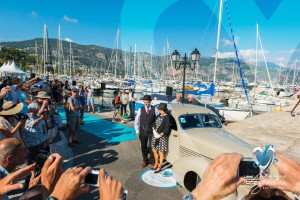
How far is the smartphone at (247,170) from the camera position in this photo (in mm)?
1080

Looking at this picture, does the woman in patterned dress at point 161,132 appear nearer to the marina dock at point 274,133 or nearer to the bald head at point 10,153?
the marina dock at point 274,133

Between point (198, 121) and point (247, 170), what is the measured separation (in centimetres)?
529

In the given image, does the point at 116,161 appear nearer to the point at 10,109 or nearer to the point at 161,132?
the point at 161,132

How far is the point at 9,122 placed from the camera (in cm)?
492

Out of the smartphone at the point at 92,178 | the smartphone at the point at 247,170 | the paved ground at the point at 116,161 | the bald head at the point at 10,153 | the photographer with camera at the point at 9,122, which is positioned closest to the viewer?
the smartphone at the point at 247,170

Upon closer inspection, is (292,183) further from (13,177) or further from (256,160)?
(13,177)

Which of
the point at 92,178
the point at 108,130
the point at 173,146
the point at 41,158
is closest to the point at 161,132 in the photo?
the point at 173,146

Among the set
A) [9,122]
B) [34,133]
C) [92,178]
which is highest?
[92,178]

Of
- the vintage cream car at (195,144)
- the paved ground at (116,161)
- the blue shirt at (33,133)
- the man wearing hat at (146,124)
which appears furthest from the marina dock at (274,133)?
the blue shirt at (33,133)

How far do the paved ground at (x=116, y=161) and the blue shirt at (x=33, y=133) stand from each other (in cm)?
165

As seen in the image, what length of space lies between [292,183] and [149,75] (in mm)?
60659

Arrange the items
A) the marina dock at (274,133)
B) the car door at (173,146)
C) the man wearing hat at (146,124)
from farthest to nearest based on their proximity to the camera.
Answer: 1. the marina dock at (274,133)
2. the man wearing hat at (146,124)
3. the car door at (173,146)

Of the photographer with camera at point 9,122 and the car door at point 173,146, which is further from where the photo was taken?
the car door at point 173,146

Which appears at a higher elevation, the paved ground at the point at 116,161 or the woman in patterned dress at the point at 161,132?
the woman in patterned dress at the point at 161,132
